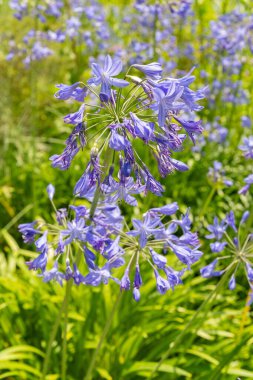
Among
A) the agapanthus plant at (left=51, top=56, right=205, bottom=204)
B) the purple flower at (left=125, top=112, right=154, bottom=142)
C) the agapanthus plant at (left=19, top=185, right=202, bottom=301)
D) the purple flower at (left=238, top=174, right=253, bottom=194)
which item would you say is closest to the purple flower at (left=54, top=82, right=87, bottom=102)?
the agapanthus plant at (left=51, top=56, right=205, bottom=204)

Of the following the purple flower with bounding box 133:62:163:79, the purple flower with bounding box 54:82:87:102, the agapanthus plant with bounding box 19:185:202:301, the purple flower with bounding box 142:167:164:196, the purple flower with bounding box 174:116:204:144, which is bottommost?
the agapanthus plant with bounding box 19:185:202:301

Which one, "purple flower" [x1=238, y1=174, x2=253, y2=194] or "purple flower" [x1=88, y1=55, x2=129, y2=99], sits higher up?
"purple flower" [x1=88, y1=55, x2=129, y2=99]

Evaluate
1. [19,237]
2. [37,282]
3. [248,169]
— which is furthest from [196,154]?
[37,282]

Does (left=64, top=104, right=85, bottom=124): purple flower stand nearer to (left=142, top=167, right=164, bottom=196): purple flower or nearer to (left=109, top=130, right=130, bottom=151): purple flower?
(left=109, top=130, right=130, bottom=151): purple flower

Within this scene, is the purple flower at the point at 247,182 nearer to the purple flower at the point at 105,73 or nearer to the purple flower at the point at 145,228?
the purple flower at the point at 145,228

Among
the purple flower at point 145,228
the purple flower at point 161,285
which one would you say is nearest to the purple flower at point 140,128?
the purple flower at point 145,228

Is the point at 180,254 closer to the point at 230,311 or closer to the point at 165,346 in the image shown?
the point at 165,346

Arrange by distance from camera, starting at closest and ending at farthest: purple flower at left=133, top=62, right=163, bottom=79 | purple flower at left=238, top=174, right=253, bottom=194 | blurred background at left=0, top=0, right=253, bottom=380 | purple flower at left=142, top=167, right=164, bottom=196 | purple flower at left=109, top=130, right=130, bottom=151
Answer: purple flower at left=109, top=130, right=130, bottom=151, purple flower at left=133, top=62, right=163, bottom=79, purple flower at left=142, top=167, right=164, bottom=196, purple flower at left=238, top=174, right=253, bottom=194, blurred background at left=0, top=0, right=253, bottom=380

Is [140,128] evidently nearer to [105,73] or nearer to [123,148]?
[123,148]

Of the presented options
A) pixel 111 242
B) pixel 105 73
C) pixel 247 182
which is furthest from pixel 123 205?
pixel 105 73

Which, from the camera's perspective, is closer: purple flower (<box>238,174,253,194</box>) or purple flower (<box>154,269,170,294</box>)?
purple flower (<box>154,269,170,294</box>)
